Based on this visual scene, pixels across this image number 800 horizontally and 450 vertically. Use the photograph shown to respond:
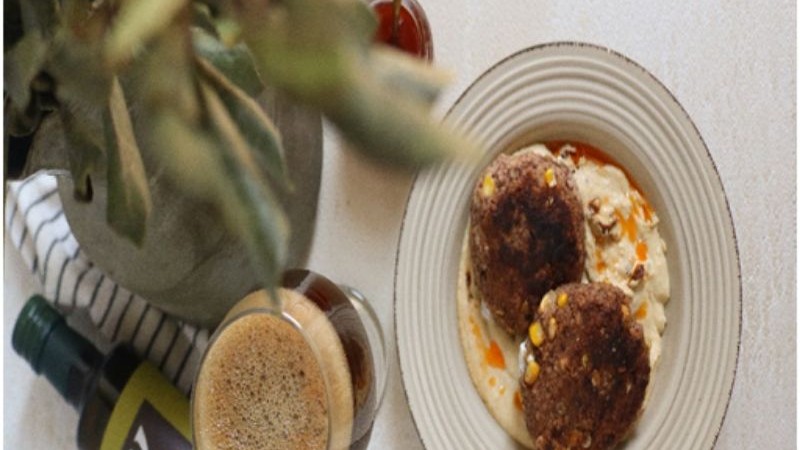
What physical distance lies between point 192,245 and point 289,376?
0.28 ft

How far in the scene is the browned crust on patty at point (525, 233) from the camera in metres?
0.52

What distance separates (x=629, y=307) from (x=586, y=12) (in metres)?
0.16

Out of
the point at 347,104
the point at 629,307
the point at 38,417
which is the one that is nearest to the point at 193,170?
the point at 347,104

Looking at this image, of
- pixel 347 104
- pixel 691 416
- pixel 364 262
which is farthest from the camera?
pixel 364 262

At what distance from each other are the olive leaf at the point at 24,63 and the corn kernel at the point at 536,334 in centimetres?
30

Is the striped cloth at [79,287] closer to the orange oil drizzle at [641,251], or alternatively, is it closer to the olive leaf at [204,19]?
the orange oil drizzle at [641,251]

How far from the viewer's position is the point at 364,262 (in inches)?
23.7

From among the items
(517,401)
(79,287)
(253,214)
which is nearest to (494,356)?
(517,401)

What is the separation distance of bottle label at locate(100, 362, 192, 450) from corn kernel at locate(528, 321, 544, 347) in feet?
0.70

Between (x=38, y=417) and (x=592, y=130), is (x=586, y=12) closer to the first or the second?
(x=592, y=130)

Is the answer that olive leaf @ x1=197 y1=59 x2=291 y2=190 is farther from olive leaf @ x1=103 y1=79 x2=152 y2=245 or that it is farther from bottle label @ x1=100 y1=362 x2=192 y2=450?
bottle label @ x1=100 y1=362 x2=192 y2=450

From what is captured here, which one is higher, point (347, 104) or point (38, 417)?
point (347, 104)

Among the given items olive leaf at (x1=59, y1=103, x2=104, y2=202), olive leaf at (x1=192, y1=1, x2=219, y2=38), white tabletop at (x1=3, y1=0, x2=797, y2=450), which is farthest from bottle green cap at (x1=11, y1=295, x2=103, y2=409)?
olive leaf at (x1=192, y1=1, x2=219, y2=38)

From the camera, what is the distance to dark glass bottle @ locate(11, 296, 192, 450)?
0.60m
